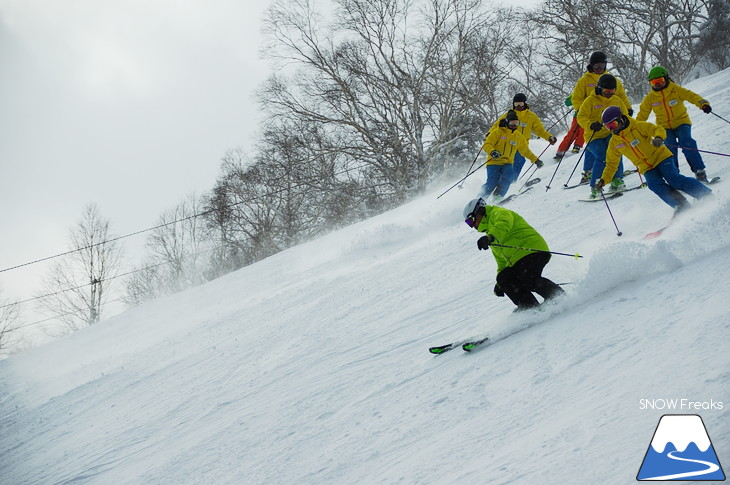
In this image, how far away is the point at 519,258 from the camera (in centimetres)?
440

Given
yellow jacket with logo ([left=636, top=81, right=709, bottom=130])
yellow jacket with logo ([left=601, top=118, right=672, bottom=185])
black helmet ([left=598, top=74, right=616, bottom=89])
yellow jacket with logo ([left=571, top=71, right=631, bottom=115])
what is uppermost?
yellow jacket with logo ([left=571, top=71, right=631, bottom=115])

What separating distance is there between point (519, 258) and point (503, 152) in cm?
496

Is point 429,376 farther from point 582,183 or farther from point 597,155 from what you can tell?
point 582,183

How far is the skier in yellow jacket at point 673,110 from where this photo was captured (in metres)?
6.53

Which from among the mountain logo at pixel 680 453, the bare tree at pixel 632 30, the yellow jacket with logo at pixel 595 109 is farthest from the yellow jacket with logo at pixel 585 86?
the bare tree at pixel 632 30

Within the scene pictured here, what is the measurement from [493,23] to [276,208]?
58.9 ft

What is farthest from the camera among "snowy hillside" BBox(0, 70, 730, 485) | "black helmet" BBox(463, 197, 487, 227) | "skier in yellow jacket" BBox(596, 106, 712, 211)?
"skier in yellow jacket" BBox(596, 106, 712, 211)

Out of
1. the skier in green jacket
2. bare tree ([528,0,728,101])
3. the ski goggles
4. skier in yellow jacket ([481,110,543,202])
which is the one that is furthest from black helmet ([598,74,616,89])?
bare tree ([528,0,728,101])

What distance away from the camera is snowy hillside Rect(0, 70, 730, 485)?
8.82 ft

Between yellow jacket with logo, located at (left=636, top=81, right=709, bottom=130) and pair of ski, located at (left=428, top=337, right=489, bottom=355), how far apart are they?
4216 mm

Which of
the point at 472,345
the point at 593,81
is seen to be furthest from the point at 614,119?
the point at 472,345

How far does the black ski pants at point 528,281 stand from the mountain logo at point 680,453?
210cm

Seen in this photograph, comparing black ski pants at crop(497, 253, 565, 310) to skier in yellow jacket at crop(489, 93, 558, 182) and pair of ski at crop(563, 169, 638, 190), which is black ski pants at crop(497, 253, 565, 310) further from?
skier in yellow jacket at crop(489, 93, 558, 182)

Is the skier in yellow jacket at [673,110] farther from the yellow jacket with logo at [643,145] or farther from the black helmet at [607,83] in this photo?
the yellow jacket with logo at [643,145]
